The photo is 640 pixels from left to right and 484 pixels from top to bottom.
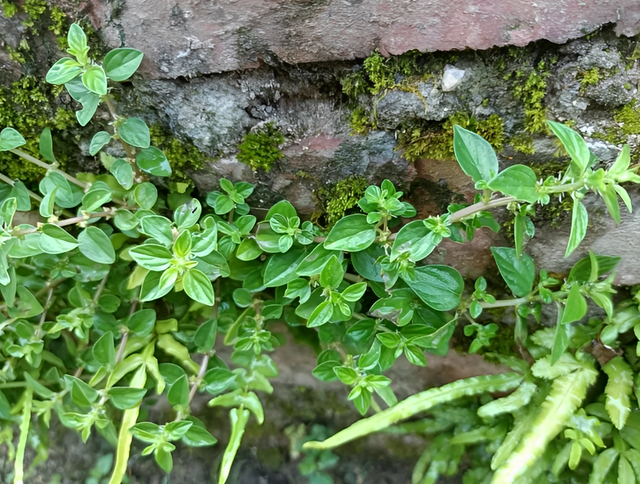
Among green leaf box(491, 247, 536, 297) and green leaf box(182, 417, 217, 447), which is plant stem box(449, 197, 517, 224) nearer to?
green leaf box(491, 247, 536, 297)

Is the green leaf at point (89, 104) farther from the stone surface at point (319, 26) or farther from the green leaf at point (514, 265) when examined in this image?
the green leaf at point (514, 265)

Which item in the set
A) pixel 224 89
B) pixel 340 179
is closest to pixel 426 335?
pixel 340 179

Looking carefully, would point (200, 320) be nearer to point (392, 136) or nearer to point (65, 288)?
point (65, 288)

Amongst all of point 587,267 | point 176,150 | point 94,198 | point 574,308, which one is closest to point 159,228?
point 94,198

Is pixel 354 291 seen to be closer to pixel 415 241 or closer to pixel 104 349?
pixel 415 241

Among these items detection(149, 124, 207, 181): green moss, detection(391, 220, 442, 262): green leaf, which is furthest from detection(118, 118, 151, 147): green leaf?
detection(391, 220, 442, 262): green leaf
